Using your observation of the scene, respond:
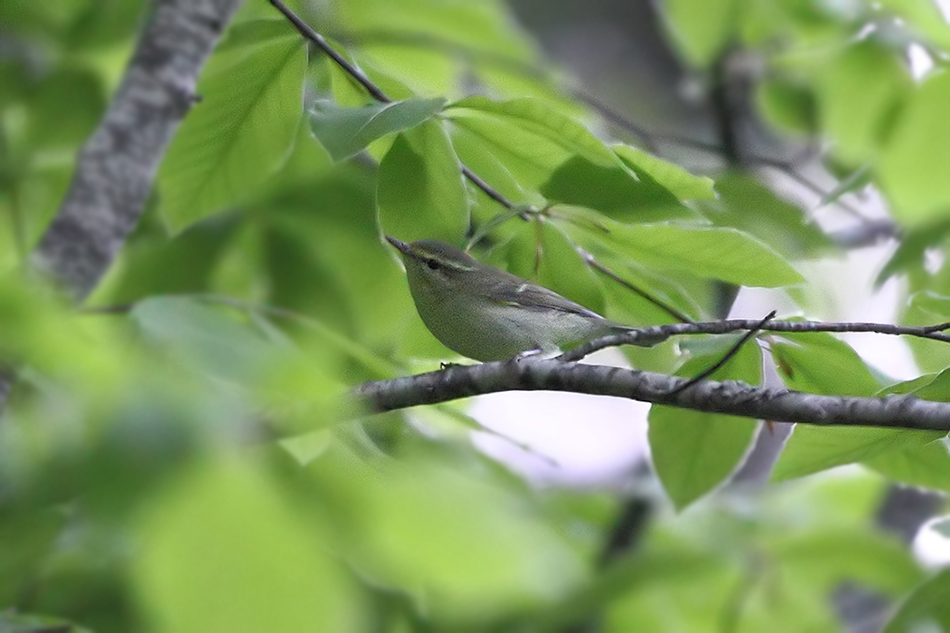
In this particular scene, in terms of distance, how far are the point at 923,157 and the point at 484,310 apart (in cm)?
95

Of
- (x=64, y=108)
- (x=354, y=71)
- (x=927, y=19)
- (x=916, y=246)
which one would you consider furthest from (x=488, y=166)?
(x=64, y=108)

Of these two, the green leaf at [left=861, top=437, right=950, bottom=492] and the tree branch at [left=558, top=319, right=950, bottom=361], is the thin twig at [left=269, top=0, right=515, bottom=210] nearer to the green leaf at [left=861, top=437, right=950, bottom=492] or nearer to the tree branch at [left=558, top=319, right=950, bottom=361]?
the tree branch at [left=558, top=319, right=950, bottom=361]

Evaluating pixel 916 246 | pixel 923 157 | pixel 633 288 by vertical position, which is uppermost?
pixel 923 157

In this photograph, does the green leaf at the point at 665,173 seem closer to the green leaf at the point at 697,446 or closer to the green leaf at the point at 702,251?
the green leaf at the point at 702,251

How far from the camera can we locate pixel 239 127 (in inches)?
59.2

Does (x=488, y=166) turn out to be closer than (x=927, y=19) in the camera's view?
Yes

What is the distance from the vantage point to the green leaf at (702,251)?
1180 millimetres

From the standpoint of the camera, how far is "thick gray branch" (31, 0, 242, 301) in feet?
5.18

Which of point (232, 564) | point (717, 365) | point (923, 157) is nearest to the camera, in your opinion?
point (232, 564)

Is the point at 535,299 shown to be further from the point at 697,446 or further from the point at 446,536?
the point at 446,536

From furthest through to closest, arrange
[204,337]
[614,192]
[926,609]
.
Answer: [926,609] → [614,192] → [204,337]

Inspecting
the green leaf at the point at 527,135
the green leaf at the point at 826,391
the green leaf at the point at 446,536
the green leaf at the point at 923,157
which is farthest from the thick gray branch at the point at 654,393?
the green leaf at the point at 923,157

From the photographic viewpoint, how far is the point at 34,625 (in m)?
1.11

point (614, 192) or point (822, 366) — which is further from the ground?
point (614, 192)
